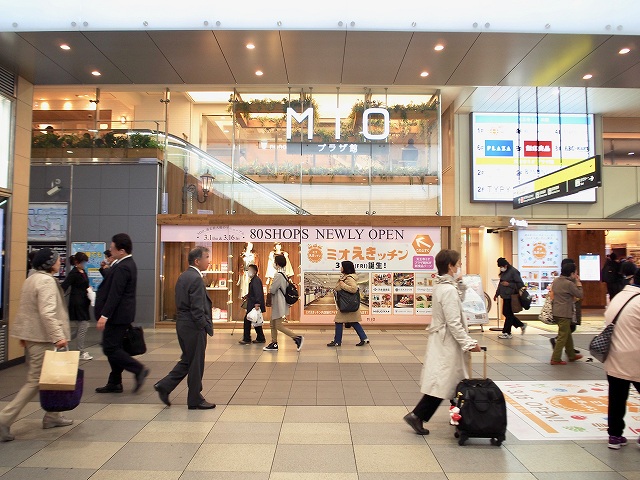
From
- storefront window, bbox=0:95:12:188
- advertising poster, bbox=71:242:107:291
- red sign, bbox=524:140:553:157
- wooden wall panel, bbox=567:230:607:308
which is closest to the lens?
storefront window, bbox=0:95:12:188

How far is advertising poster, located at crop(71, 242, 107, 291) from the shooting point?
1124 cm

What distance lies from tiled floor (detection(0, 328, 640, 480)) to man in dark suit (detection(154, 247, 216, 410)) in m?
0.22

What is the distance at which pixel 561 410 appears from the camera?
16.8 feet

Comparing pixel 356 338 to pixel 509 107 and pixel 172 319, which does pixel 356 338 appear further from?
pixel 509 107

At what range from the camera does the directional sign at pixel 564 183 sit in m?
8.48

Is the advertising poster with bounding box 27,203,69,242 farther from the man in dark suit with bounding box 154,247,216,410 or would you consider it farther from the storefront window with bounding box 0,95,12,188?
the man in dark suit with bounding box 154,247,216,410

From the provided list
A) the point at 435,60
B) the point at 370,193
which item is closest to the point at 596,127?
the point at 370,193

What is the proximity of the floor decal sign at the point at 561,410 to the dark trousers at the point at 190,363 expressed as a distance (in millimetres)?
3208

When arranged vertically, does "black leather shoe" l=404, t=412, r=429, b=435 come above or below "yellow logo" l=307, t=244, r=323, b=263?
below

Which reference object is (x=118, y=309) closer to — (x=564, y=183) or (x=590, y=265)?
(x=564, y=183)

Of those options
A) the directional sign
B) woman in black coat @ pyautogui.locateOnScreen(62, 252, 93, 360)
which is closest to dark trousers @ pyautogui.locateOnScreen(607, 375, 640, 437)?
the directional sign

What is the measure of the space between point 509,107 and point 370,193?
4.97m

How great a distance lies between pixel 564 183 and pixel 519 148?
4754mm

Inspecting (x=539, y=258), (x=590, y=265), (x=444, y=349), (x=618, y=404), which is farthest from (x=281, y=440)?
(x=590, y=265)
